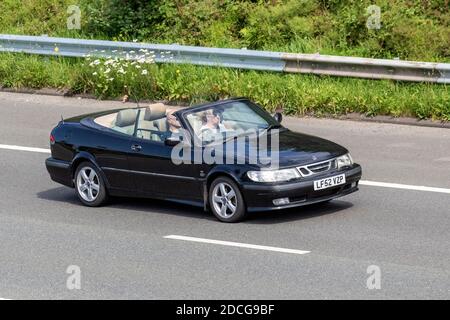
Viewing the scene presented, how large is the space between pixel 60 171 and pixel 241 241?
3.55 m

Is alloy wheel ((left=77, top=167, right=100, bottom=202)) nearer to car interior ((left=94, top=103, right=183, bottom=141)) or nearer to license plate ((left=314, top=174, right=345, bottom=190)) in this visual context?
car interior ((left=94, top=103, right=183, bottom=141))

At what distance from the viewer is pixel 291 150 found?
13.8 m

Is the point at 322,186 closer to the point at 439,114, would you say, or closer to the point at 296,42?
the point at 439,114

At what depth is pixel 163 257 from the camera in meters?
12.4

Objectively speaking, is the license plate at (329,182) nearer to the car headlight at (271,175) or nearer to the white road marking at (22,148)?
the car headlight at (271,175)

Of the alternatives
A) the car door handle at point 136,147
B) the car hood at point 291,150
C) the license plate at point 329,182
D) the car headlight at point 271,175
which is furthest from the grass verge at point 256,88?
the car headlight at point 271,175

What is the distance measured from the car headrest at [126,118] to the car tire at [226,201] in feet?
5.75

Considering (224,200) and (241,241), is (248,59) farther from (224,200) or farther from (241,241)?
(241,241)

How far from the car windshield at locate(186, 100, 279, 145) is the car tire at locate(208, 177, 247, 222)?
2.35ft

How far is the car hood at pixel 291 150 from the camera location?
13.6 m

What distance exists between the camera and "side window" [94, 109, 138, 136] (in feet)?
49.1

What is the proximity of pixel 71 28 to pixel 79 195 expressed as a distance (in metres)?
9.80

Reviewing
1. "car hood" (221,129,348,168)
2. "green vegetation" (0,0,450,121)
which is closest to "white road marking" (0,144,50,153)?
"green vegetation" (0,0,450,121)
